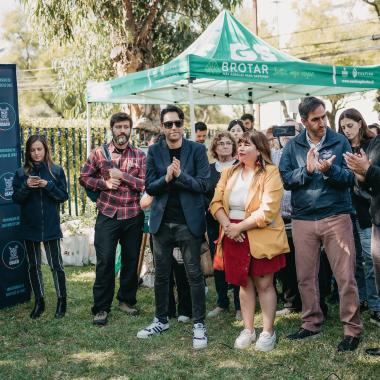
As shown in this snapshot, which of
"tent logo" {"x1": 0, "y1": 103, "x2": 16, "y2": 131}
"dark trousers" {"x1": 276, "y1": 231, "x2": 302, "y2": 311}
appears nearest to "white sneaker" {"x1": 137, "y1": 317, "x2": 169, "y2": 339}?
"dark trousers" {"x1": 276, "y1": 231, "x2": 302, "y2": 311}

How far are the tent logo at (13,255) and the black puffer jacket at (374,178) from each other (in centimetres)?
396

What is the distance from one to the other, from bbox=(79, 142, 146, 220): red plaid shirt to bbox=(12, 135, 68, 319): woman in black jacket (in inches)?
14.1

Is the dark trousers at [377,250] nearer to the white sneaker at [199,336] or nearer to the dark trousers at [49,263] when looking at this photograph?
the white sneaker at [199,336]

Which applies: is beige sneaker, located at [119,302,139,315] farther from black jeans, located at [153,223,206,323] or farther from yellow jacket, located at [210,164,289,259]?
yellow jacket, located at [210,164,289,259]

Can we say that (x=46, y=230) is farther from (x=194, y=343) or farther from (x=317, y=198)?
(x=317, y=198)

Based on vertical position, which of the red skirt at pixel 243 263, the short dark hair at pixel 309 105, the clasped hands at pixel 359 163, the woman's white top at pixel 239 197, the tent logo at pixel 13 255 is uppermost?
the short dark hair at pixel 309 105

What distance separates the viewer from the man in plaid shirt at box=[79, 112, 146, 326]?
5480 millimetres

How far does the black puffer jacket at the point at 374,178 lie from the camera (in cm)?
388

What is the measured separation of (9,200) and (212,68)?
9.77 ft

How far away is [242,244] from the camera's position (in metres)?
4.61

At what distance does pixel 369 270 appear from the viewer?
5.19m

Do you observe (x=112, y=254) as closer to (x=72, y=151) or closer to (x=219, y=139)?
(x=219, y=139)

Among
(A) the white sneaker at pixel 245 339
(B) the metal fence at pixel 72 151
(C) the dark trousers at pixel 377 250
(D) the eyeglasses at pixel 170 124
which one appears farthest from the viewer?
(B) the metal fence at pixel 72 151

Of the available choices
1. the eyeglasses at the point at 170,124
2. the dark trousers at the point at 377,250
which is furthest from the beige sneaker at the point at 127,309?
the dark trousers at the point at 377,250
